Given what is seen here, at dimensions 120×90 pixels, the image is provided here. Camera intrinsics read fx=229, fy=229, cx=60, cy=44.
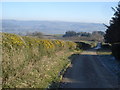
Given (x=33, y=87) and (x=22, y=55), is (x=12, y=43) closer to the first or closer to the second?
(x=22, y=55)

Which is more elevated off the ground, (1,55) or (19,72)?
(1,55)

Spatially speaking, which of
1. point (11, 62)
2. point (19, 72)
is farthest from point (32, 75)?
point (11, 62)

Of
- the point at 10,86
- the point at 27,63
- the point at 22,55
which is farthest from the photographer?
the point at 27,63

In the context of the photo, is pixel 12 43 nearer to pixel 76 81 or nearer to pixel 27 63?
pixel 27 63

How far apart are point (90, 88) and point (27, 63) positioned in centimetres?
414

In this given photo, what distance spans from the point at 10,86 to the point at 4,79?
0.69 meters

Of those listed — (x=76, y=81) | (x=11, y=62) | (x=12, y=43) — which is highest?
(x=12, y=43)

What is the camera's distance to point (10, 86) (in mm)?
8945

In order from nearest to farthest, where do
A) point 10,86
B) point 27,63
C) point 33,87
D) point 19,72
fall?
point 10,86 < point 33,87 < point 19,72 < point 27,63

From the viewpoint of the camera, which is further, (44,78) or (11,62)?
(44,78)

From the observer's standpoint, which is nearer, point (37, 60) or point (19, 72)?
point (19, 72)

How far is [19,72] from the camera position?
36.9 ft

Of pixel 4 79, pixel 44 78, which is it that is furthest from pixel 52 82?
pixel 4 79

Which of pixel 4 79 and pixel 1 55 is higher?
pixel 1 55
